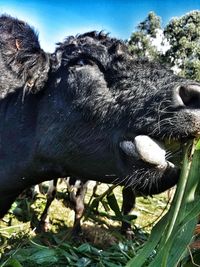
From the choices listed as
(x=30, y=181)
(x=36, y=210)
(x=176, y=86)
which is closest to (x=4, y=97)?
(x=30, y=181)

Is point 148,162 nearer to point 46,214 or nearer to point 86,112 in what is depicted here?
point 86,112

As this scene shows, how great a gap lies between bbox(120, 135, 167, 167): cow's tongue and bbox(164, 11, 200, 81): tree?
15962 millimetres

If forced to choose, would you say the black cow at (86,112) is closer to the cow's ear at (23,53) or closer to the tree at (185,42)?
the cow's ear at (23,53)

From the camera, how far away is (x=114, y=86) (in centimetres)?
311

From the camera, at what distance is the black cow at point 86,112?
2676mm

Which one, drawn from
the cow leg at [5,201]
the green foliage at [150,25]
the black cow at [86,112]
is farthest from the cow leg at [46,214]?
the green foliage at [150,25]

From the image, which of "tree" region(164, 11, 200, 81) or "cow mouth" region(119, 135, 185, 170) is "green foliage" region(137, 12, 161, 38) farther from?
"cow mouth" region(119, 135, 185, 170)

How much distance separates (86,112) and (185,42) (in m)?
17.6

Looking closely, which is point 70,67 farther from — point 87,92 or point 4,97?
point 4,97

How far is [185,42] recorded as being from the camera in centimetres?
2006

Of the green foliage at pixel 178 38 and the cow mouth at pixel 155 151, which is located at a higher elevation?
the green foliage at pixel 178 38

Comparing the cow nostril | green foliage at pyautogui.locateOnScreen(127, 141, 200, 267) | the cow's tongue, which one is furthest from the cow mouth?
green foliage at pyautogui.locateOnScreen(127, 141, 200, 267)

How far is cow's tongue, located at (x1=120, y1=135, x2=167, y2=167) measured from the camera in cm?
261

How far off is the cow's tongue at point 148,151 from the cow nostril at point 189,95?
0.27m
